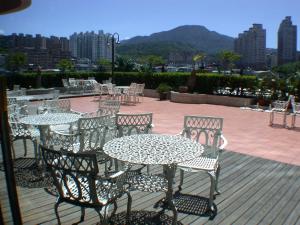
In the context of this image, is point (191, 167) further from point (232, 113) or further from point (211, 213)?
point (232, 113)

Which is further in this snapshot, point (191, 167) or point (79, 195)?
point (191, 167)

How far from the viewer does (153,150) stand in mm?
2826

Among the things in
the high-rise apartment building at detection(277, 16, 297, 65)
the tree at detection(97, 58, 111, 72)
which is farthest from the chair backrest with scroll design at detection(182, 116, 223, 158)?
the high-rise apartment building at detection(277, 16, 297, 65)

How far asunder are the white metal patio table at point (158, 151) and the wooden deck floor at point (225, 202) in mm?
418

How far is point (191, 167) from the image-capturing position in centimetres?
326

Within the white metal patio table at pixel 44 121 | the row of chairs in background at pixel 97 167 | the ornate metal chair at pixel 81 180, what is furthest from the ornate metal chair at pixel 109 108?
the ornate metal chair at pixel 81 180

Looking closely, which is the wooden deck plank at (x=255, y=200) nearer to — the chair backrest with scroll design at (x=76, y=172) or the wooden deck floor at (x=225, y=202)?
the wooden deck floor at (x=225, y=202)

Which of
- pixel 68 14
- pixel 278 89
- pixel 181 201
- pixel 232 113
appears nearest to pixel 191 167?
pixel 181 201

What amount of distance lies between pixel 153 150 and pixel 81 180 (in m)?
0.71

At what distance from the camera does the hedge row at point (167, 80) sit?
1354 centimetres

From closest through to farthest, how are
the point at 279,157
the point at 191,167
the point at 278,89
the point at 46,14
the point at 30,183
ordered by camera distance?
the point at 46,14 < the point at 191,167 < the point at 30,183 < the point at 279,157 < the point at 278,89

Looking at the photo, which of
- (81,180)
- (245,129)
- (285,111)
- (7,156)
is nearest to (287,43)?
(285,111)

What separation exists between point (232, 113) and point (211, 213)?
816cm

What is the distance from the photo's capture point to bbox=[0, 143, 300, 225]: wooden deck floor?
2.92 meters
